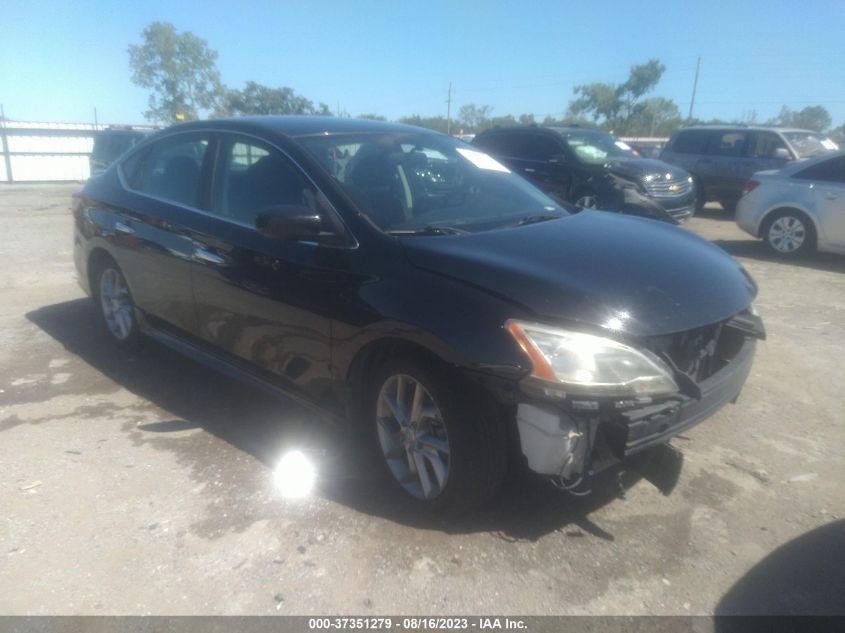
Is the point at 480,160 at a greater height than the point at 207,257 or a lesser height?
greater

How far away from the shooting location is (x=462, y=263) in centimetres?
267

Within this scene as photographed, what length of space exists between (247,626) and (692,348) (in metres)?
2.02

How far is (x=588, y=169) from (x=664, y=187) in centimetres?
135

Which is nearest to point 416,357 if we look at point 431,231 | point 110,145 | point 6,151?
point 431,231

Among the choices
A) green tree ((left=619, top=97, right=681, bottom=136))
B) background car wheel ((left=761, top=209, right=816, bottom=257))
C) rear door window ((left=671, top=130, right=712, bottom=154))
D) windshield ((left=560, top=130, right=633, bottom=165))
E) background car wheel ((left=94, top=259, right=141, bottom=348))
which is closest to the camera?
background car wheel ((left=94, top=259, right=141, bottom=348))

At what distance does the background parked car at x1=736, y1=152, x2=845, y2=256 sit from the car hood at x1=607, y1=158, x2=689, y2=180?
1780 millimetres

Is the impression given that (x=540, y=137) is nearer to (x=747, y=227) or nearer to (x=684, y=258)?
(x=747, y=227)

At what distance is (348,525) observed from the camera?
2840mm

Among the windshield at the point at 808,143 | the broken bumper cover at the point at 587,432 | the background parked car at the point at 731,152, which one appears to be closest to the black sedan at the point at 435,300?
the broken bumper cover at the point at 587,432

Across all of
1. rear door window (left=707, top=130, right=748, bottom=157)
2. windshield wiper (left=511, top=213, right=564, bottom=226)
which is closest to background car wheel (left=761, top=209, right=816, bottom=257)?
rear door window (left=707, top=130, right=748, bottom=157)

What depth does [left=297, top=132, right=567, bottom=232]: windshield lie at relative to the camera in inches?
125

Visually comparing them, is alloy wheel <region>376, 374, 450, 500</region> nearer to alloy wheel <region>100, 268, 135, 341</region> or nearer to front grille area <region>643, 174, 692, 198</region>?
alloy wheel <region>100, 268, 135, 341</region>

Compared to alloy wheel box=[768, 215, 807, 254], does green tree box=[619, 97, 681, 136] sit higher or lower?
higher

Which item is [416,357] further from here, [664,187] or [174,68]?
[174,68]
